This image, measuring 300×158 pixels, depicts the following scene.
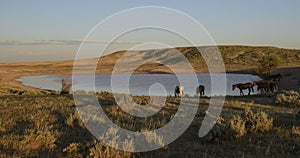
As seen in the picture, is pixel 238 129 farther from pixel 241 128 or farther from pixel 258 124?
pixel 258 124

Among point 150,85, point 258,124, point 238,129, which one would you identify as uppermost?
point 150,85

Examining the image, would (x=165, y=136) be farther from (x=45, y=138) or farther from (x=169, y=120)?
(x=45, y=138)

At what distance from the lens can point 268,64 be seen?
57.1 metres

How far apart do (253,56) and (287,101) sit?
9874 cm

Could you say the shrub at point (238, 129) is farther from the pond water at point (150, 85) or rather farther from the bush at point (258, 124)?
the pond water at point (150, 85)

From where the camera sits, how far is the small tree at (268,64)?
2213 inches

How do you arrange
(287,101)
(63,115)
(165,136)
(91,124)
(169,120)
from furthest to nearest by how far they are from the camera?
(287,101), (63,115), (169,120), (91,124), (165,136)

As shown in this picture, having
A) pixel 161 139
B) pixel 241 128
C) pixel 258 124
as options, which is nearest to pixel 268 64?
pixel 258 124

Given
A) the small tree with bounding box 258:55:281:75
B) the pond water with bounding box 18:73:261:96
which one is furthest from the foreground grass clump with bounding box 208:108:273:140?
the small tree with bounding box 258:55:281:75

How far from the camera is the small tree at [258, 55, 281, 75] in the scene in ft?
184

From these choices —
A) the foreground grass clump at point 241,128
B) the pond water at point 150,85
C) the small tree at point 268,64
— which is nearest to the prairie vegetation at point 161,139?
the foreground grass clump at point 241,128

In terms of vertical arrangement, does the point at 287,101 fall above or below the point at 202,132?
above

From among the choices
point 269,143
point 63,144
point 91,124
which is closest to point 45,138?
point 63,144

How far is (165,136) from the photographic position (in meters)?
8.01
